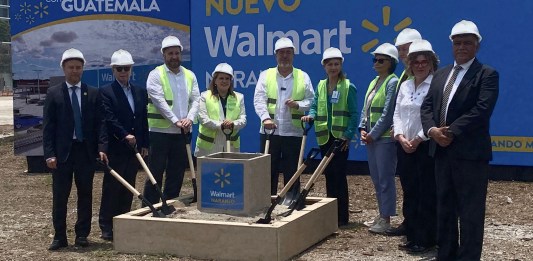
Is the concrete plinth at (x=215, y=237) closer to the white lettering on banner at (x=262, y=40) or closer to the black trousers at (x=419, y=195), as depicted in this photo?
the black trousers at (x=419, y=195)

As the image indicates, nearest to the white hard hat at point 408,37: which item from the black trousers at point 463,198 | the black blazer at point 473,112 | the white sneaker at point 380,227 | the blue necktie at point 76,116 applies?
the black blazer at point 473,112

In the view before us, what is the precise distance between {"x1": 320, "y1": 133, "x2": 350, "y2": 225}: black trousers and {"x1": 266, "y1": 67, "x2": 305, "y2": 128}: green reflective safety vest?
44 cm

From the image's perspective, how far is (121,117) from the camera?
757 cm

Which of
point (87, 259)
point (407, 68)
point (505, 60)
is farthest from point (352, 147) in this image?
point (87, 259)

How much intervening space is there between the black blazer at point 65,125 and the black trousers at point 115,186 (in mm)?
360

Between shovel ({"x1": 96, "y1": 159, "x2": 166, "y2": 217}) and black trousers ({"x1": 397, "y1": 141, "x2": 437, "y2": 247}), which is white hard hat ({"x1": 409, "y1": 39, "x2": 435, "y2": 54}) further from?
shovel ({"x1": 96, "y1": 159, "x2": 166, "y2": 217})

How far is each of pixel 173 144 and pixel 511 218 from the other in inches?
150

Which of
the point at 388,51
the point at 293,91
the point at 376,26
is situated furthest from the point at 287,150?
the point at 376,26

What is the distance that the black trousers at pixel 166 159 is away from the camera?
26.8 ft

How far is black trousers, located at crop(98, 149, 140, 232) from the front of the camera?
7.58 meters

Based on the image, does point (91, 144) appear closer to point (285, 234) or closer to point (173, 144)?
point (173, 144)

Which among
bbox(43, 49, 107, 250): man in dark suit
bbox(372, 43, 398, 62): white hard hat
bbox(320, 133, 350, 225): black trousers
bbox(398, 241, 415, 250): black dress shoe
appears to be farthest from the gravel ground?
bbox(372, 43, 398, 62): white hard hat

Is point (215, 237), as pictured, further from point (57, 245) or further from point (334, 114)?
point (334, 114)

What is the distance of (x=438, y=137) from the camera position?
5.87 metres
